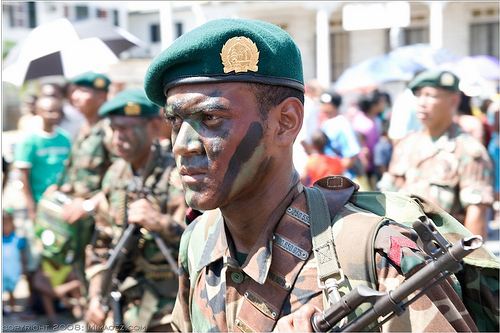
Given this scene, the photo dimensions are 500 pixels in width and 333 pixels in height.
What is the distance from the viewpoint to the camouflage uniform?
4398 millimetres

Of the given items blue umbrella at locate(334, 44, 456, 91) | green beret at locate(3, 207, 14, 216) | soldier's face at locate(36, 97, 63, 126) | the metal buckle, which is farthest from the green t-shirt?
blue umbrella at locate(334, 44, 456, 91)

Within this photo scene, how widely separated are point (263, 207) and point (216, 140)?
26 centimetres

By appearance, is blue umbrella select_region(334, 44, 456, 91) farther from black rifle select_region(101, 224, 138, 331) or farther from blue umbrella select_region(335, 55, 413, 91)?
black rifle select_region(101, 224, 138, 331)

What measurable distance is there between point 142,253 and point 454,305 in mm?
2888

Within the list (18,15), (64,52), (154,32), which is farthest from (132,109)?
(18,15)

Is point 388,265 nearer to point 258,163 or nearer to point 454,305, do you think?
point 454,305

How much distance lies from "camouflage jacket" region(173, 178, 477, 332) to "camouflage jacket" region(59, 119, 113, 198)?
390 centimetres

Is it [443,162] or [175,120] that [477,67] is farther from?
[175,120]

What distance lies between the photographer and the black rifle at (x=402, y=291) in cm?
165

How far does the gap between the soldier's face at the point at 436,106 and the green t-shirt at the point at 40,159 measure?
3624 mm

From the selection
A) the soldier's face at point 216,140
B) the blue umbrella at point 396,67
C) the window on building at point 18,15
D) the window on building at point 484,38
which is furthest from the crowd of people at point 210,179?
the window on building at point 18,15

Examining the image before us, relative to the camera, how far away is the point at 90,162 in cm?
622

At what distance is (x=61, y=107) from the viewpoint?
7605mm

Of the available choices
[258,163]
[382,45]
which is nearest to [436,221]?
[258,163]
